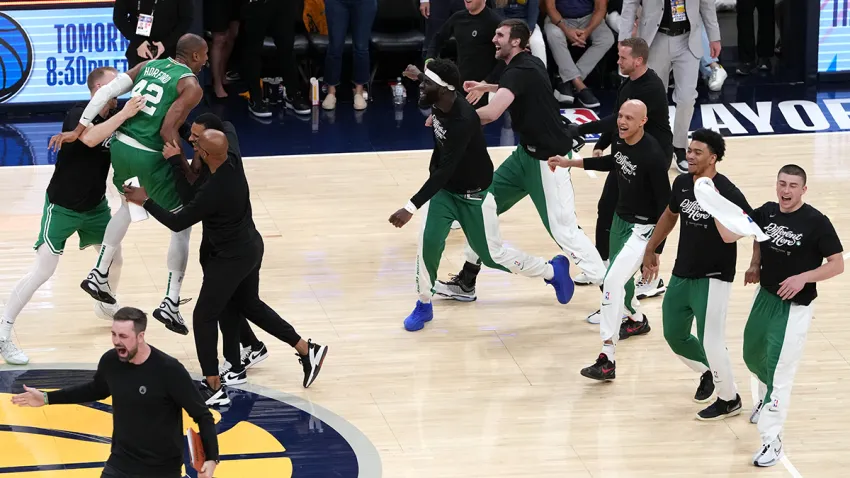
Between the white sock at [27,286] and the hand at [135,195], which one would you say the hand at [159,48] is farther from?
the hand at [135,195]

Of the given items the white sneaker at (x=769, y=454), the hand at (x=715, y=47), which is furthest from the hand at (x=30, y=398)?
the hand at (x=715, y=47)

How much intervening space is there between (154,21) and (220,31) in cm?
198

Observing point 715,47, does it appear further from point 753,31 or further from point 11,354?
point 11,354

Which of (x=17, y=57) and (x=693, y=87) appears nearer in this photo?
(x=693, y=87)

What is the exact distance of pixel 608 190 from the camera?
900 centimetres

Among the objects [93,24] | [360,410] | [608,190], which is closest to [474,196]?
[608,190]

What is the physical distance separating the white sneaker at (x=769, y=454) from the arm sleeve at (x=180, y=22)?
755 centimetres

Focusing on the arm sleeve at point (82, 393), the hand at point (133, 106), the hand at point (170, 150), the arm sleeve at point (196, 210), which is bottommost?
the arm sleeve at point (82, 393)

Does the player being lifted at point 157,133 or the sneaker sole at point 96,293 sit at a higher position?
the player being lifted at point 157,133

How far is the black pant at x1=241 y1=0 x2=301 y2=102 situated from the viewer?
45.5 feet

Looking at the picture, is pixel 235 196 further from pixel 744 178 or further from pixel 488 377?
pixel 744 178

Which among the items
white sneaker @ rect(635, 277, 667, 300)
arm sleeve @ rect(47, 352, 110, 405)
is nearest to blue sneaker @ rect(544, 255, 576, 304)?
white sneaker @ rect(635, 277, 667, 300)

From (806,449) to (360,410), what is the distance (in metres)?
2.49

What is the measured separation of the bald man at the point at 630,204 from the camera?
313 inches
